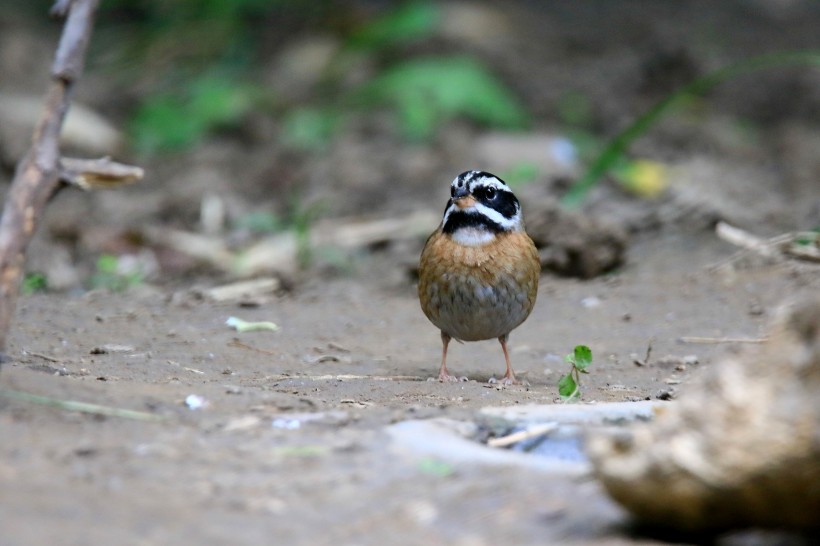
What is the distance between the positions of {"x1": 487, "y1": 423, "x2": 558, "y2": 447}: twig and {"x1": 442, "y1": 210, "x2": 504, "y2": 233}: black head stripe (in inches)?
97.5

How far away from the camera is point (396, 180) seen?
11117mm

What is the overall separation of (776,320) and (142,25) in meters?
12.1

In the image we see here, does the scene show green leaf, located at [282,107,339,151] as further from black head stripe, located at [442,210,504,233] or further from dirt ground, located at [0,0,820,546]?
black head stripe, located at [442,210,504,233]

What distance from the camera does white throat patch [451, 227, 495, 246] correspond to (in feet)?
21.1

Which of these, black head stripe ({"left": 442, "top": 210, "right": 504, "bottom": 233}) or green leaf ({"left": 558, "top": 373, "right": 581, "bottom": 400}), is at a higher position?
black head stripe ({"left": 442, "top": 210, "right": 504, "bottom": 233})

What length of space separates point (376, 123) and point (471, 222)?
5.74 meters

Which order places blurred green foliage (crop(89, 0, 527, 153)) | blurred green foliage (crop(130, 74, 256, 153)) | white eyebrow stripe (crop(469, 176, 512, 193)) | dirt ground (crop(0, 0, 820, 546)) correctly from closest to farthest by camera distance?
dirt ground (crop(0, 0, 820, 546)) < white eyebrow stripe (crop(469, 176, 512, 193)) < blurred green foliage (crop(89, 0, 527, 153)) < blurred green foliage (crop(130, 74, 256, 153))

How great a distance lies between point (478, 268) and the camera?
6.36 metres

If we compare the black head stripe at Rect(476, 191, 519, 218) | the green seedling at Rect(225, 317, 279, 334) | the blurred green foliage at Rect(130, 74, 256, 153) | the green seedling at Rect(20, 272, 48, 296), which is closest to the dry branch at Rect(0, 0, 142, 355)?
the black head stripe at Rect(476, 191, 519, 218)

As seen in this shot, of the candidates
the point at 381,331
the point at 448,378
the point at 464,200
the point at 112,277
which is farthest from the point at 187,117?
the point at 448,378

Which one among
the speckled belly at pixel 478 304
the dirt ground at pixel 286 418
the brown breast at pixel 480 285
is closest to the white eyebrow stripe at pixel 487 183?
the brown breast at pixel 480 285

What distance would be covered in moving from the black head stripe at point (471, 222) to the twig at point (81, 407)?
2694 millimetres

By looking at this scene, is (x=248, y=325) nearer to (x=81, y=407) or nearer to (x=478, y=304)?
(x=478, y=304)

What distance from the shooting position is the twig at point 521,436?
4035mm
